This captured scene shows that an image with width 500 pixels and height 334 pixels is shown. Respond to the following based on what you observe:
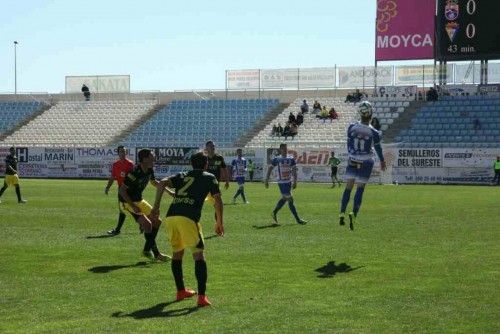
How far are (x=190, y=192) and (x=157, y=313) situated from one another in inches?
61.0

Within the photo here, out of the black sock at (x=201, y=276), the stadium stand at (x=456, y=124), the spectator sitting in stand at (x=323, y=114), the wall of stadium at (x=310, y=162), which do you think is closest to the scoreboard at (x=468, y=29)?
the stadium stand at (x=456, y=124)

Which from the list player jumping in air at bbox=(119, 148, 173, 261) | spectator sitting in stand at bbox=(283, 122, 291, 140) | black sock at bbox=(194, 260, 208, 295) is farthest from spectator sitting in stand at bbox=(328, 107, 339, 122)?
black sock at bbox=(194, 260, 208, 295)

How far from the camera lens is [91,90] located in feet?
255

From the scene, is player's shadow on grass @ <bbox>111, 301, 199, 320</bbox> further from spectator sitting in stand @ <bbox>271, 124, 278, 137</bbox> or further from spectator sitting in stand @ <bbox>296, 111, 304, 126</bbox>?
spectator sitting in stand @ <bbox>296, 111, 304, 126</bbox>

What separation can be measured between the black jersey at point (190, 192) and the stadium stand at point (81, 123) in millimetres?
55118

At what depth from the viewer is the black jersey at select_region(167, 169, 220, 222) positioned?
9914 mm

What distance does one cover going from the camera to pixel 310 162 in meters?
51.9

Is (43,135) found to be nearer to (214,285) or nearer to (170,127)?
(170,127)

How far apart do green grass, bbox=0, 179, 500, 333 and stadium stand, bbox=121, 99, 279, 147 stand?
41.8m

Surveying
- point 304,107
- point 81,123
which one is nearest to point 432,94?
point 304,107

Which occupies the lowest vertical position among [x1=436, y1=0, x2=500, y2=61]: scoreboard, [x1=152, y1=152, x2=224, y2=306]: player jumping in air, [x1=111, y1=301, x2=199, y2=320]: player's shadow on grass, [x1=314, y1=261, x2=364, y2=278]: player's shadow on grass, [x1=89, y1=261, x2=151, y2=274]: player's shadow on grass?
[x1=89, y1=261, x2=151, y2=274]: player's shadow on grass

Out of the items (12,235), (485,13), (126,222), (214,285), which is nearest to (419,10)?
(485,13)

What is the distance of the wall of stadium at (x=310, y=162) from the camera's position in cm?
4784

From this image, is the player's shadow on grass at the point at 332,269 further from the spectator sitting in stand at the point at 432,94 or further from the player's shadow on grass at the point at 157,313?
the spectator sitting in stand at the point at 432,94
